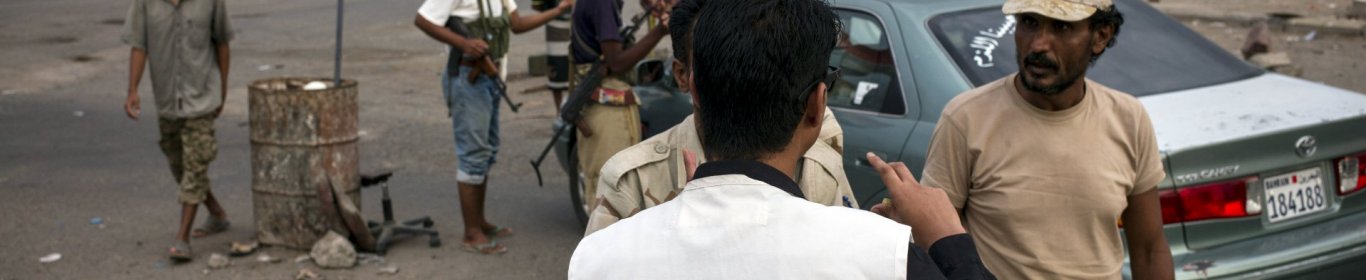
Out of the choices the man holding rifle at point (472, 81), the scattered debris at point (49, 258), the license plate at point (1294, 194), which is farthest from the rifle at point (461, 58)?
the license plate at point (1294, 194)

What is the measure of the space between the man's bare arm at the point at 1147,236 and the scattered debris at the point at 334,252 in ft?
12.7

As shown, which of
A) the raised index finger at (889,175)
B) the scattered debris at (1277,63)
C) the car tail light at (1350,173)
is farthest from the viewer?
the scattered debris at (1277,63)

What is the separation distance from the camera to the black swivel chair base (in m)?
6.61

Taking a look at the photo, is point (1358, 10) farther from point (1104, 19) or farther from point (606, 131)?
point (1104, 19)

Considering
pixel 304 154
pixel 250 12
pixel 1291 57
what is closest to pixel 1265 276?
pixel 304 154

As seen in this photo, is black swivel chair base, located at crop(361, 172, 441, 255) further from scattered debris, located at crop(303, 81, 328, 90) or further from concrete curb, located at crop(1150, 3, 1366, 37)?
concrete curb, located at crop(1150, 3, 1366, 37)

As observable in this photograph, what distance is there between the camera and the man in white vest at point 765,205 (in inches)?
68.4

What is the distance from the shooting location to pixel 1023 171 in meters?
3.15

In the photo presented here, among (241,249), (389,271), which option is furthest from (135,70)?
(389,271)

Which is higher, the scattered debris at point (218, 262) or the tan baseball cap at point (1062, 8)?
the tan baseball cap at point (1062, 8)

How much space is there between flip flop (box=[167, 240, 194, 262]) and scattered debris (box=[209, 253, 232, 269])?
0.10 metres

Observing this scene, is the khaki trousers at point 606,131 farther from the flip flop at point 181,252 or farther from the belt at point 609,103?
the flip flop at point 181,252

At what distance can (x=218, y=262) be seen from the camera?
6.44 m

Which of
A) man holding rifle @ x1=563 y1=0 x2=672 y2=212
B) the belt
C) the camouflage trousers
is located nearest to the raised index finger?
man holding rifle @ x1=563 y1=0 x2=672 y2=212
